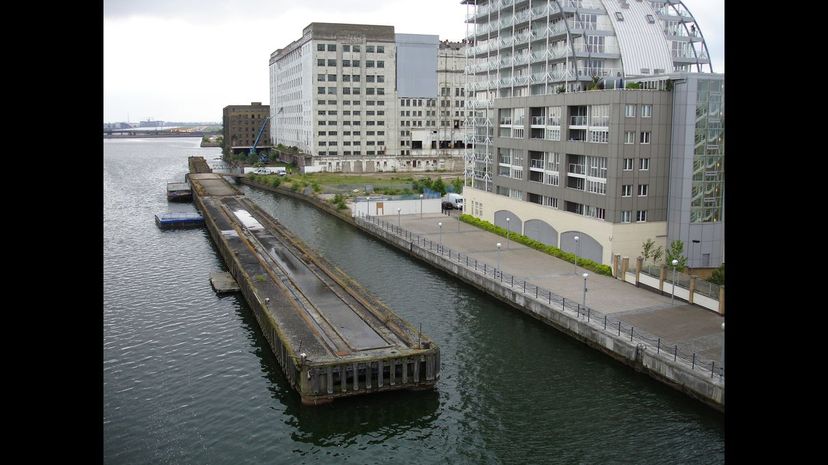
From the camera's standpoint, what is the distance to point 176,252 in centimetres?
4350

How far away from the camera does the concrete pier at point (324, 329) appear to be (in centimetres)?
2014

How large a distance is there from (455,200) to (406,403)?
37979 millimetres

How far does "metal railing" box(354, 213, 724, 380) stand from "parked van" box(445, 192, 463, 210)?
48.2 feet

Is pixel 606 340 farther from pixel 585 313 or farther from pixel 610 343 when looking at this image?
pixel 585 313

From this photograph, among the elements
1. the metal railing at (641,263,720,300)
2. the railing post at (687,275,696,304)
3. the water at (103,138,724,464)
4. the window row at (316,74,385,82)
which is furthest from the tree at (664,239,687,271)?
the window row at (316,74,385,82)

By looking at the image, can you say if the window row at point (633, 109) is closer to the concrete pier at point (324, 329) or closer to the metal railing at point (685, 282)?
the metal railing at point (685, 282)

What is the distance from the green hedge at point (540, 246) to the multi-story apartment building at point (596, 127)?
562 millimetres

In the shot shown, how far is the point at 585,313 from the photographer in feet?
85.0

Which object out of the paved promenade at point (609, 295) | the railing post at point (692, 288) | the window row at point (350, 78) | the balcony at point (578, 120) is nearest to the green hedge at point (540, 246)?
the paved promenade at point (609, 295)

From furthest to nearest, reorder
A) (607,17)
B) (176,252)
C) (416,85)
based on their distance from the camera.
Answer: (416,85) → (176,252) → (607,17)
